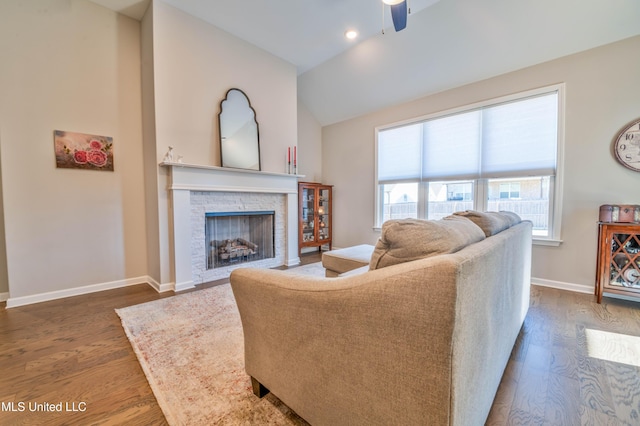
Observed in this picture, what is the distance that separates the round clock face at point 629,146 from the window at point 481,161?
0.44 m

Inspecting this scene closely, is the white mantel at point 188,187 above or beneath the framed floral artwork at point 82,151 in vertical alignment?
beneath

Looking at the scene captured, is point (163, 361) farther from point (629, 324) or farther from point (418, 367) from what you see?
point (629, 324)

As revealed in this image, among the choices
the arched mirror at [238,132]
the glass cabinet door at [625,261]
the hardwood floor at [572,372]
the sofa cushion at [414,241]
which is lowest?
the hardwood floor at [572,372]

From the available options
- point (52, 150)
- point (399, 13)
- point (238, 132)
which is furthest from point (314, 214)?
point (52, 150)

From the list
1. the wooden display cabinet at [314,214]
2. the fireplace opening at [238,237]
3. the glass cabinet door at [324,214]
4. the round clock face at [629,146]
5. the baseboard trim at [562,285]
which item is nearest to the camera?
the round clock face at [629,146]

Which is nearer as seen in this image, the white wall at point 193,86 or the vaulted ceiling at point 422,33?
the vaulted ceiling at point 422,33

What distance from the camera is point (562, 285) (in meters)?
2.86

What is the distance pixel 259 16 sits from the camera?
300cm

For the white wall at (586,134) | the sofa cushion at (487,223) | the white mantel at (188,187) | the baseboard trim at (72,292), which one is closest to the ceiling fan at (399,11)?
the sofa cushion at (487,223)

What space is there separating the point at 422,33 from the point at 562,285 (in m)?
3.49

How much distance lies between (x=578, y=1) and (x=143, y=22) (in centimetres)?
471

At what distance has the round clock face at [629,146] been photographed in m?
2.43

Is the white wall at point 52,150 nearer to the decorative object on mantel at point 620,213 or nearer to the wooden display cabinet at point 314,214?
the wooden display cabinet at point 314,214

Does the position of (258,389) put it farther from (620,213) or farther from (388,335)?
(620,213)
